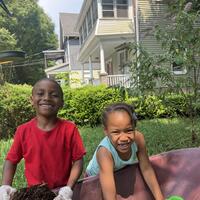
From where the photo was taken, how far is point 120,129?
187 centimetres

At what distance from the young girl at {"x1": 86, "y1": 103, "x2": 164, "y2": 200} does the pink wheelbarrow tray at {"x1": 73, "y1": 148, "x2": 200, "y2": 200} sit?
0.06 metres

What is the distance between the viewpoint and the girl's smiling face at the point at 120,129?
6.11 feet

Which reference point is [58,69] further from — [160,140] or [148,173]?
[148,173]

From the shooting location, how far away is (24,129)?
2.04 metres

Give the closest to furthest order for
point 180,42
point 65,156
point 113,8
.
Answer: point 65,156 → point 180,42 → point 113,8

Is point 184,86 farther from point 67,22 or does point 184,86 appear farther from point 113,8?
point 67,22

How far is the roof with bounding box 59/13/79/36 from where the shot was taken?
39.3m

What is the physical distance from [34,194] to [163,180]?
3.29 feet

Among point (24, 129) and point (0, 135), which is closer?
point (24, 129)

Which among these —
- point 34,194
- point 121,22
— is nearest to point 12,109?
point 34,194

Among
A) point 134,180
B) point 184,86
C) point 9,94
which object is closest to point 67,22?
point 9,94

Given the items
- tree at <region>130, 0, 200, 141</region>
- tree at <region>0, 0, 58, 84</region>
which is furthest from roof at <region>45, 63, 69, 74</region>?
tree at <region>130, 0, 200, 141</region>

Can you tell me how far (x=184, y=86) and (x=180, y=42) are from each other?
2.32ft

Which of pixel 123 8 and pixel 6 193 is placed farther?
pixel 123 8
